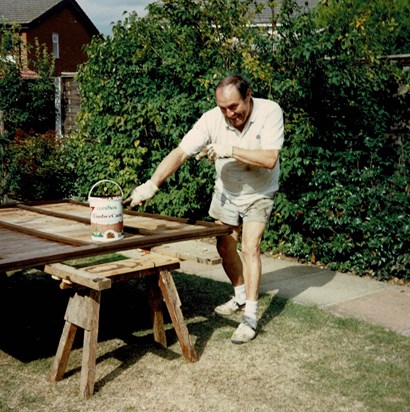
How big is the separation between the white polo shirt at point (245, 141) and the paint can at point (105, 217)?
962 mm

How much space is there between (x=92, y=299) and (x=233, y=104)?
168cm

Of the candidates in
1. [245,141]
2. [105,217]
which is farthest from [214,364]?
[245,141]

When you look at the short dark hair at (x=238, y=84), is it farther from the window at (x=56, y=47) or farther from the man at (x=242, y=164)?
the window at (x=56, y=47)

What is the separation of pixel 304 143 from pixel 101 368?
359 cm

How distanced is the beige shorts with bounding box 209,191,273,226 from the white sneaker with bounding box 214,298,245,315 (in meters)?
0.71

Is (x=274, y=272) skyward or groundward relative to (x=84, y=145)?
groundward

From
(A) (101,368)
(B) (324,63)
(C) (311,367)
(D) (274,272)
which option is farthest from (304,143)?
(A) (101,368)

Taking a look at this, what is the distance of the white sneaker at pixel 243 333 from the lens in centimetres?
431

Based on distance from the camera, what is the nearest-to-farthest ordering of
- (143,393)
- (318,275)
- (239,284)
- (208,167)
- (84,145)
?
(143,393) → (239,284) → (318,275) → (208,167) → (84,145)

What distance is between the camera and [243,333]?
4.34 m

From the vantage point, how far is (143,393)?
3.54 meters

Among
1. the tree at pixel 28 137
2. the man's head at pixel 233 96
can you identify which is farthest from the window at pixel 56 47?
the man's head at pixel 233 96

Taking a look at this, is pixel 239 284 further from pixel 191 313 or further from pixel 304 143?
pixel 304 143

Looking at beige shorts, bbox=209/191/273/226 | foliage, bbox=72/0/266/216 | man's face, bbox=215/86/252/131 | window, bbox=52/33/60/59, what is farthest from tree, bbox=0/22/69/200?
window, bbox=52/33/60/59
